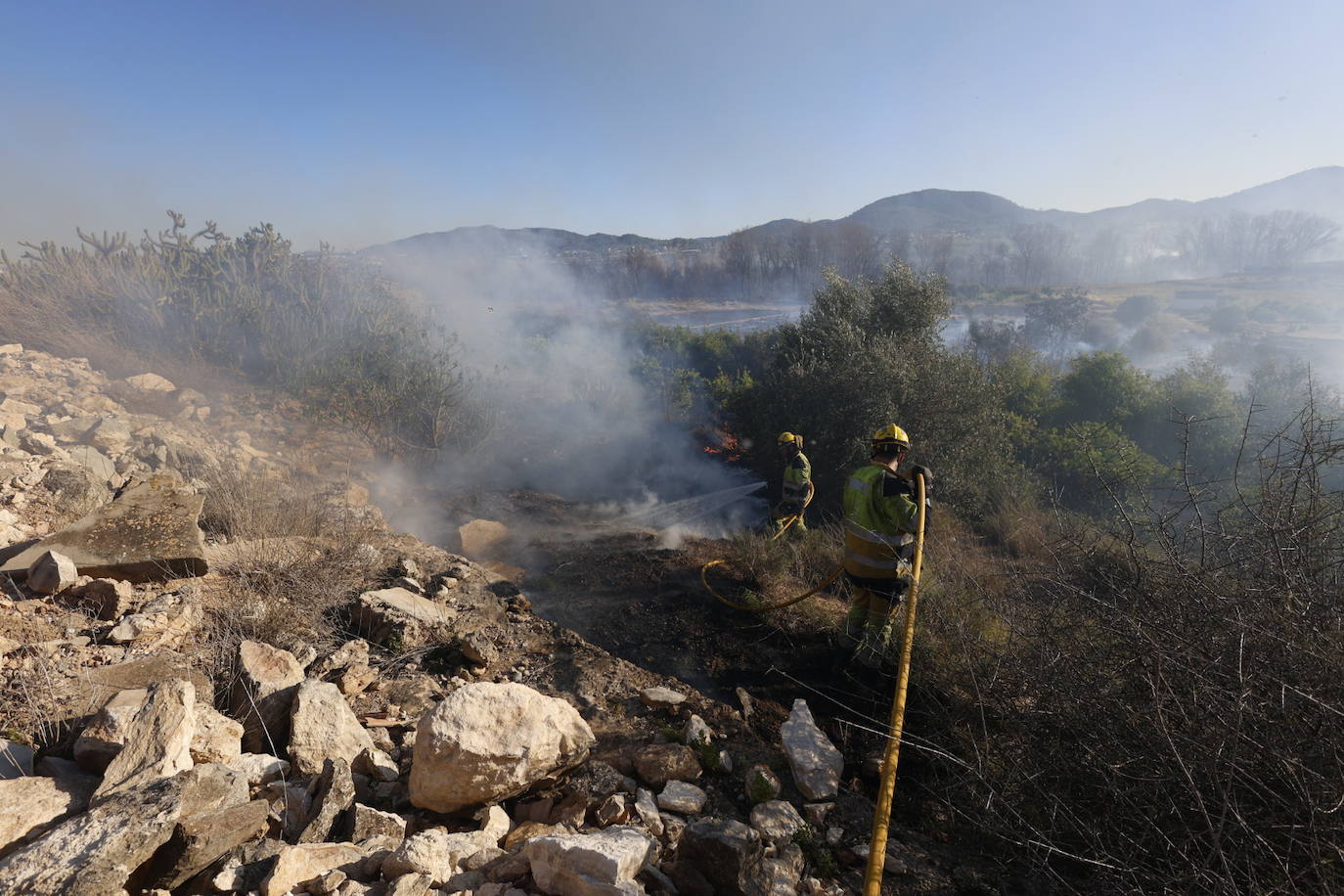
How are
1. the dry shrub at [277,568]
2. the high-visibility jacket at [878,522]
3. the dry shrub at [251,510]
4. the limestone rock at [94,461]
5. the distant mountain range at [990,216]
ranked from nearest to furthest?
the dry shrub at [277,568] → the high-visibility jacket at [878,522] → the dry shrub at [251,510] → the limestone rock at [94,461] → the distant mountain range at [990,216]

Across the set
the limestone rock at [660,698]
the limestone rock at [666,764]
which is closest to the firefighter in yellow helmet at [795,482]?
the limestone rock at [660,698]

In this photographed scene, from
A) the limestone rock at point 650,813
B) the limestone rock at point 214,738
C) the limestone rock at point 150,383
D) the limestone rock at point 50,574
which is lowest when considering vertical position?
the limestone rock at point 650,813

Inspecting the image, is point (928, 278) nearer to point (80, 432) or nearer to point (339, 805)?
point (339, 805)

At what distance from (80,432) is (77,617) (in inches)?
143

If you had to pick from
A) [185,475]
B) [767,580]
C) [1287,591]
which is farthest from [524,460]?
[1287,591]

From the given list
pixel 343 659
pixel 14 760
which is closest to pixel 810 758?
pixel 343 659

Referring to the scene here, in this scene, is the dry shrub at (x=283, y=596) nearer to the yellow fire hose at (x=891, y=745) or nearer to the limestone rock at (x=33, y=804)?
the limestone rock at (x=33, y=804)

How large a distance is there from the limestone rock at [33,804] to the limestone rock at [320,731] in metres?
0.61

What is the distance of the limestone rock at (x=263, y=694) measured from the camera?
2.49 m

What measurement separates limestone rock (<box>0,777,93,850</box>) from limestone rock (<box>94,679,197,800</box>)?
0.09 m

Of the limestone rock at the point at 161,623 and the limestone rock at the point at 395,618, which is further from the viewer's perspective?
the limestone rock at the point at 395,618

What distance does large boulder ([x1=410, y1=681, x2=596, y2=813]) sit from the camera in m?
2.24

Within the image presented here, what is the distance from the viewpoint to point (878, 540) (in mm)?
3963

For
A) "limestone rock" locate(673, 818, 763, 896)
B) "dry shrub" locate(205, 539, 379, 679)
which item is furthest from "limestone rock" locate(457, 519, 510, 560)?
"limestone rock" locate(673, 818, 763, 896)
